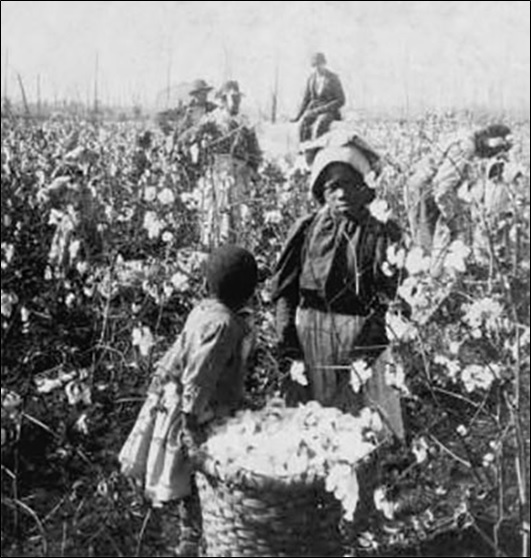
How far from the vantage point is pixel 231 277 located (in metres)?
2.82

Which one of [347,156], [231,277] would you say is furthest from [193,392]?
[347,156]

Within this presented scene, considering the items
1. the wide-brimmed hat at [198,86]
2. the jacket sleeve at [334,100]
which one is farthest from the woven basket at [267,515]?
the jacket sleeve at [334,100]

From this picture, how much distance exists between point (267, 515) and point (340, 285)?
960 mm

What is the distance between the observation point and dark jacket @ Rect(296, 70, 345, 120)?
28.8ft

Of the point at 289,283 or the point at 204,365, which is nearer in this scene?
the point at 204,365

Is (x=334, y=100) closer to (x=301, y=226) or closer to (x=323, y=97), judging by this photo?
(x=323, y=97)

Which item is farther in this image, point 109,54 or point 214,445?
point 109,54

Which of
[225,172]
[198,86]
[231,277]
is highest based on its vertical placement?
[198,86]

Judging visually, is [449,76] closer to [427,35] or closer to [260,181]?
[427,35]

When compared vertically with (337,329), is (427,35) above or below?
above

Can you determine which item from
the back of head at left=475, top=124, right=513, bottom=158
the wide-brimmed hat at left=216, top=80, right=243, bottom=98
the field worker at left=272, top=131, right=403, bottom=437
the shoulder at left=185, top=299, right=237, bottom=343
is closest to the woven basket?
the shoulder at left=185, top=299, right=237, bottom=343

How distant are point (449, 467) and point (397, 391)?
0.37m

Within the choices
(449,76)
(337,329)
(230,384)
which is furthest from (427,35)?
(230,384)

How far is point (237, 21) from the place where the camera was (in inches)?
137
